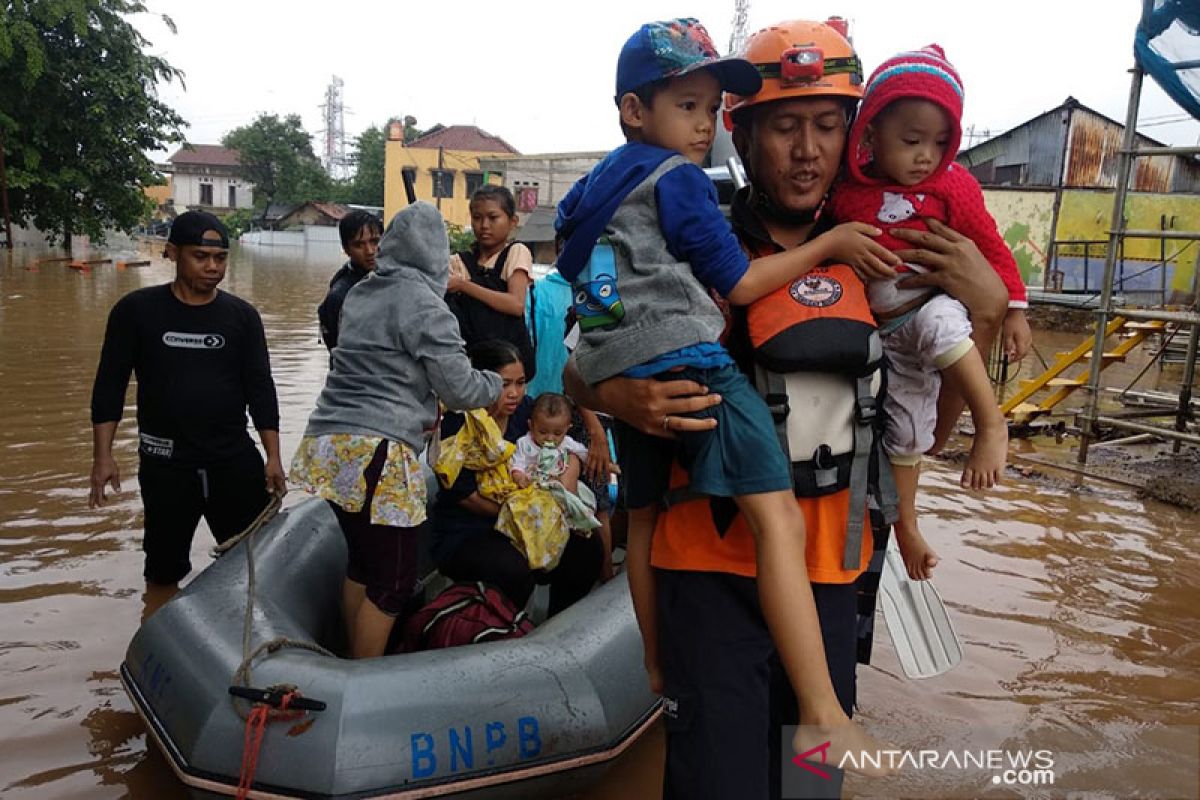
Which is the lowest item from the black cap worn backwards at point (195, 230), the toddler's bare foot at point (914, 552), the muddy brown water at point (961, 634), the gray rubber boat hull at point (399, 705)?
the muddy brown water at point (961, 634)

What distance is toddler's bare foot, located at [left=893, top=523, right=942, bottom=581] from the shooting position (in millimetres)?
1908

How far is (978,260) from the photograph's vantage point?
5.30ft

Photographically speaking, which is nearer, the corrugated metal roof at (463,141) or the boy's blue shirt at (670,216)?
the boy's blue shirt at (670,216)

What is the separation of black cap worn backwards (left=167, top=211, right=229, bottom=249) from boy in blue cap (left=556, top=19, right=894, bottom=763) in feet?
7.70

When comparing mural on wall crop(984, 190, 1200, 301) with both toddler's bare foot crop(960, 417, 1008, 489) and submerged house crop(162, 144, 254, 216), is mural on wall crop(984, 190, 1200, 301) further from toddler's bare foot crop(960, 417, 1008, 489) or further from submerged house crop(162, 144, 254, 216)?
submerged house crop(162, 144, 254, 216)

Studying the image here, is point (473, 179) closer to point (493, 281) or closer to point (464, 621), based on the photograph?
point (493, 281)

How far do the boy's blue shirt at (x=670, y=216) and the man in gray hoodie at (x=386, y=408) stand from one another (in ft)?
4.06

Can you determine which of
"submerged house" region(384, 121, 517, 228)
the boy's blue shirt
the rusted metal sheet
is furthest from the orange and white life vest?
"submerged house" region(384, 121, 517, 228)

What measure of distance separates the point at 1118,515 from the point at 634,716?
4858 mm

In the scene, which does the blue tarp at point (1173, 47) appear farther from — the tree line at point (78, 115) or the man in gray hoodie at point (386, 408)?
the tree line at point (78, 115)

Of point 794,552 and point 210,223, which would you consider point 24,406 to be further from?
point 794,552

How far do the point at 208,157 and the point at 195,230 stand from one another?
2865 inches

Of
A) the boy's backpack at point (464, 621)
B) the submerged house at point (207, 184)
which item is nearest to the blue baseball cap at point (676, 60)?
the boy's backpack at point (464, 621)

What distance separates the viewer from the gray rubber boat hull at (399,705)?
2.27m
